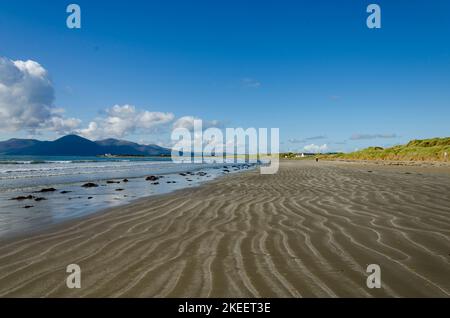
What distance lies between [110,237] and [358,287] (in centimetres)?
496

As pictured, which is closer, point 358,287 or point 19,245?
point 358,287

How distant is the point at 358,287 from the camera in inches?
161

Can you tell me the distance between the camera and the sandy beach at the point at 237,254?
13.4 ft

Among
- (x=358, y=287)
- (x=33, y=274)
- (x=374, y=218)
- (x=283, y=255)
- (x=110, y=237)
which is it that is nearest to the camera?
(x=358, y=287)

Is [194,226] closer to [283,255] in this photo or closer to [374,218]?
[283,255]

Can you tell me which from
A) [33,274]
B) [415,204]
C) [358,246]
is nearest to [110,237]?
[33,274]

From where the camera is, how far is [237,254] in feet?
18.2

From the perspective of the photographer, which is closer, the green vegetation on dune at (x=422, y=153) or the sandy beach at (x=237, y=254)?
the sandy beach at (x=237, y=254)

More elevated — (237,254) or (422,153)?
(422,153)

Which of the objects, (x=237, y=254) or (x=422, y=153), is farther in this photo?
(x=422, y=153)

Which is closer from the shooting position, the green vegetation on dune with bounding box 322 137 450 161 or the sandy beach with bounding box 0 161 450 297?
the sandy beach with bounding box 0 161 450 297

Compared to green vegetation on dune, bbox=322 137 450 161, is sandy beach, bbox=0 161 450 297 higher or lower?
lower

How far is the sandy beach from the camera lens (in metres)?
4.09
